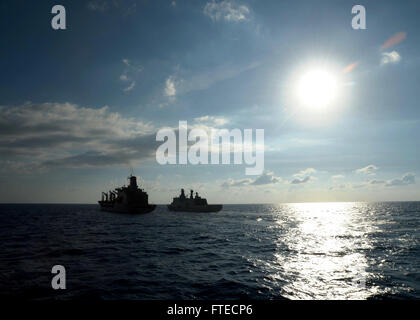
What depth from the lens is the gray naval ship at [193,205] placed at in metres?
98.1

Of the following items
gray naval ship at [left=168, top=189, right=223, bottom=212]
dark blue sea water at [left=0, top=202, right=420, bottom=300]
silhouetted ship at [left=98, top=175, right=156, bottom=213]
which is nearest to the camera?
dark blue sea water at [left=0, top=202, right=420, bottom=300]

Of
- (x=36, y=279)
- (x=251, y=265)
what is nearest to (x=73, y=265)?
(x=36, y=279)

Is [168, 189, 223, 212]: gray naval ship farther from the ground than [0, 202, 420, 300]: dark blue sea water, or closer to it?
closer to it

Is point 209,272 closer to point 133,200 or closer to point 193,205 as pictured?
point 133,200

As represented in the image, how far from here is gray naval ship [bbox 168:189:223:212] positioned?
9806 cm

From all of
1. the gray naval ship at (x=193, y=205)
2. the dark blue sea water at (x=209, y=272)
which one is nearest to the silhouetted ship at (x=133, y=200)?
the gray naval ship at (x=193, y=205)

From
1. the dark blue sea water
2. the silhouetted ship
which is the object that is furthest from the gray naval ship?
the dark blue sea water

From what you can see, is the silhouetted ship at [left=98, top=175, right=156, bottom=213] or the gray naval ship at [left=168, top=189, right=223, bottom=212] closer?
the silhouetted ship at [left=98, top=175, right=156, bottom=213]

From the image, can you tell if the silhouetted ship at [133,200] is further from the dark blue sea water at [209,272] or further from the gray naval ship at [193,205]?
the dark blue sea water at [209,272]

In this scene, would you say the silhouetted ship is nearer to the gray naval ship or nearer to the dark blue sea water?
the gray naval ship

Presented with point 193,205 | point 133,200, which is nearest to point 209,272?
point 133,200

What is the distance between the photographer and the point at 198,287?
1369 cm
